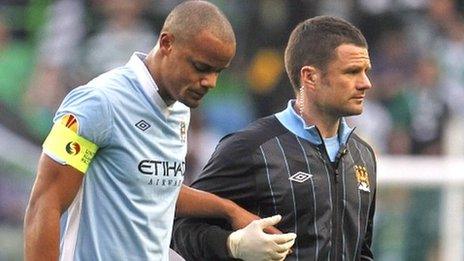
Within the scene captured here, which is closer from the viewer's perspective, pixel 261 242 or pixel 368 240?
pixel 261 242

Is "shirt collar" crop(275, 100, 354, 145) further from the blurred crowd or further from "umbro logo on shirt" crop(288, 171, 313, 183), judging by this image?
the blurred crowd

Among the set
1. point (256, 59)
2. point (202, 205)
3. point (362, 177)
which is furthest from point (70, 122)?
point (256, 59)

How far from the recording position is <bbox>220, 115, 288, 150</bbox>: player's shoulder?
539 cm

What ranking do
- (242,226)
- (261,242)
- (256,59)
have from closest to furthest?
1. (261,242)
2. (242,226)
3. (256,59)

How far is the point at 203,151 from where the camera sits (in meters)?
10.8

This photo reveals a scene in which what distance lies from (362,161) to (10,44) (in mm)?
6143

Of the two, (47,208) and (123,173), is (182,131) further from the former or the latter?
(47,208)

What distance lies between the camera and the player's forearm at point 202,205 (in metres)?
5.21

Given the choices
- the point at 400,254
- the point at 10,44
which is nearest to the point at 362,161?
the point at 400,254

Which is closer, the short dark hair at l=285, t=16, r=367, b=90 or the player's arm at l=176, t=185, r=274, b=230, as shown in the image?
the player's arm at l=176, t=185, r=274, b=230

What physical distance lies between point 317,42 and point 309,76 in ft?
0.48

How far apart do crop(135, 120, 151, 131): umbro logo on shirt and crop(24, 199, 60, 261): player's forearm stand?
0.47 meters

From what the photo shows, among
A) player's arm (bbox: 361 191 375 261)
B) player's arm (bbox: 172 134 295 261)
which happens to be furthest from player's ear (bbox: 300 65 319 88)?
player's arm (bbox: 361 191 375 261)

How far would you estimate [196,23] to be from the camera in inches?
186
